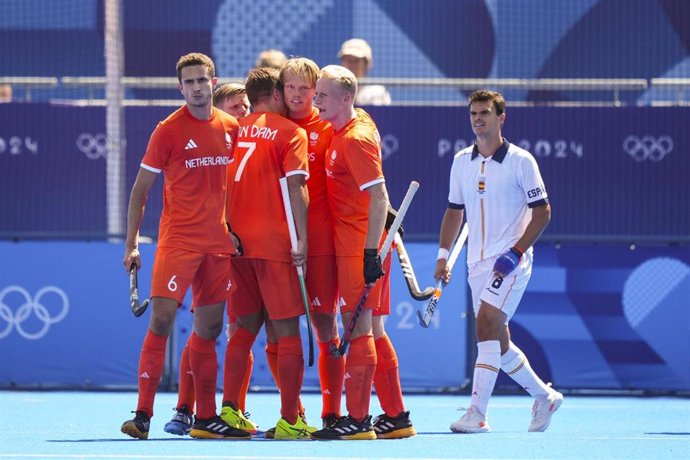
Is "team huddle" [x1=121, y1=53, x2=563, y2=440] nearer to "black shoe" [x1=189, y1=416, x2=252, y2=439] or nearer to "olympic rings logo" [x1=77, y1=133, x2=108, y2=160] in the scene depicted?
"black shoe" [x1=189, y1=416, x2=252, y2=439]

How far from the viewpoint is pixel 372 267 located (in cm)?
770

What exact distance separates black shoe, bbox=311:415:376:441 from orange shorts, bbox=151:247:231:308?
3.14ft

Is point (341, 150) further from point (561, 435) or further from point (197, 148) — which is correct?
point (561, 435)

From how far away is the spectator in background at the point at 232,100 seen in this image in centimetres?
926

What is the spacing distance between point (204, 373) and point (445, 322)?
4.59 meters

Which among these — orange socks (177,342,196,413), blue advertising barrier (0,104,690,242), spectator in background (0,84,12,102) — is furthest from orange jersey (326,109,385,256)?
spectator in background (0,84,12,102)

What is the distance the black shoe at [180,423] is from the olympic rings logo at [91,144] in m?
6.20

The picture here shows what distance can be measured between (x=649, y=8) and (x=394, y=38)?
2775 millimetres

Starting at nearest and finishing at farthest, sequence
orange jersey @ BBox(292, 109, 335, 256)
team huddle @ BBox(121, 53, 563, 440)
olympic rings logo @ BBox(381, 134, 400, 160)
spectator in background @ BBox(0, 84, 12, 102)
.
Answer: team huddle @ BBox(121, 53, 563, 440) < orange jersey @ BBox(292, 109, 335, 256) < olympic rings logo @ BBox(381, 134, 400, 160) < spectator in background @ BBox(0, 84, 12, 102)

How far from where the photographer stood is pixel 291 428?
805 centimetres

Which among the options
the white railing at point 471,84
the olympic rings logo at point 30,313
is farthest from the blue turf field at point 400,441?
the white railing at point 471,84

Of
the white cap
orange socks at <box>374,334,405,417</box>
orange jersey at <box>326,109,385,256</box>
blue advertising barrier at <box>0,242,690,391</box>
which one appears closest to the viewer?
orange jersey at <box>326,109,385,256</box>

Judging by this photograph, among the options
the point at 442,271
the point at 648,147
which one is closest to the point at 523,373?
the point at 442,271

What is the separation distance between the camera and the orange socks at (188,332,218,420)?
26.3 feet
